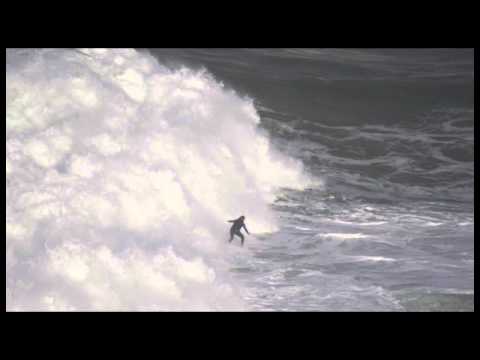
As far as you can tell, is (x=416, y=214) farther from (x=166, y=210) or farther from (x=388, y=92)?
(x=388, y=92)

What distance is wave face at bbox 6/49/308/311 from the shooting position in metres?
14.1

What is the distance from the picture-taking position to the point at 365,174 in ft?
81.3

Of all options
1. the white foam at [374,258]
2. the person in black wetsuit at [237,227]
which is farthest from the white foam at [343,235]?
the person in black wetsuit at [237,227]

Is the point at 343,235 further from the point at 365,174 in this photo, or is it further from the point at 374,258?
the point at 365,174

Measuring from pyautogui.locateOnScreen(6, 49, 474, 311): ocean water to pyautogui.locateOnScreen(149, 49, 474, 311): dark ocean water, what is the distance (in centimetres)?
6

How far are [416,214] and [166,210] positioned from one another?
7.34m

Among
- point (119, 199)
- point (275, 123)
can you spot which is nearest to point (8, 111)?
point (119, 199)

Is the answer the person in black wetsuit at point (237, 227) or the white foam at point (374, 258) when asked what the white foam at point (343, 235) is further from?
the person in black wetsuit at point (237, 227)

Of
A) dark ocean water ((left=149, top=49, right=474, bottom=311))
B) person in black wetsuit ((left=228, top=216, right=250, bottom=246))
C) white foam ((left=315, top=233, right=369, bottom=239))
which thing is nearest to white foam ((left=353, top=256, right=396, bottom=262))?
dark ocean water ((left=149, top=49, right=474, bottom=311))

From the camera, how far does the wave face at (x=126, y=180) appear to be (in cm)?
1412

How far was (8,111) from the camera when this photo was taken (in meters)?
19.9

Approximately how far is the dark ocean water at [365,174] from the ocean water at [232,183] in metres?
0.06

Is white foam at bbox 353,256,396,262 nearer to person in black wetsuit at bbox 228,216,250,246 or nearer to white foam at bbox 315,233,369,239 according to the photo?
white foam at bbox 315,233,369,239

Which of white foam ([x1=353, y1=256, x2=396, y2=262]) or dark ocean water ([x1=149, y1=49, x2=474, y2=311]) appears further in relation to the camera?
white foam ([x1=353, y1=256, x2=396, y2=262])
